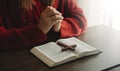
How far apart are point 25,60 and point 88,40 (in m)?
0.39

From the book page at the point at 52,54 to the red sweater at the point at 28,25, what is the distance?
82mm

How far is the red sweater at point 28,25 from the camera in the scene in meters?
1.03

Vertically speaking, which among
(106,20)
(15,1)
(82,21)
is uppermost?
(15,1)

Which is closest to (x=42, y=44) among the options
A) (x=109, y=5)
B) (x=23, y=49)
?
(x=23, y=49)

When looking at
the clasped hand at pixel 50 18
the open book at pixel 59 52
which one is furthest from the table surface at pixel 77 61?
the clasped hand at pixel 50 18

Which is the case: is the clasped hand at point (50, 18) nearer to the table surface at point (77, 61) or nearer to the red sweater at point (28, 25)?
the red sweater at point (28, 25)

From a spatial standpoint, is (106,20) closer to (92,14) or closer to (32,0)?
(92,14)

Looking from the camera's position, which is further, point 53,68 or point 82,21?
point 82,21

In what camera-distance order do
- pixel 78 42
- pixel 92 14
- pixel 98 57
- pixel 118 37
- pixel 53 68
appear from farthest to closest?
pixel 92 14, pixel 118 37, pixel 78 42, pixel 98 57, pixel 53 68

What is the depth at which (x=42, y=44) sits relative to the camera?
1086 mm

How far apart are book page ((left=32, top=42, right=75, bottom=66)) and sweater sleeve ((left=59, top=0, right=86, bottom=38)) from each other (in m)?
0.18

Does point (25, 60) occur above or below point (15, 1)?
below

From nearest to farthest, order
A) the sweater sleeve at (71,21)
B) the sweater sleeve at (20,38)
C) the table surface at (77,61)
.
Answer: the table surface at (77,61) → the sweater sleeve at (20,38) → the sweater sleeve at (71,21)

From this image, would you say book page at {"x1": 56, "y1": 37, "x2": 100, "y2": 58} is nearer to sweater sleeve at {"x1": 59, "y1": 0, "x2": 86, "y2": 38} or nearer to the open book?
the open book
